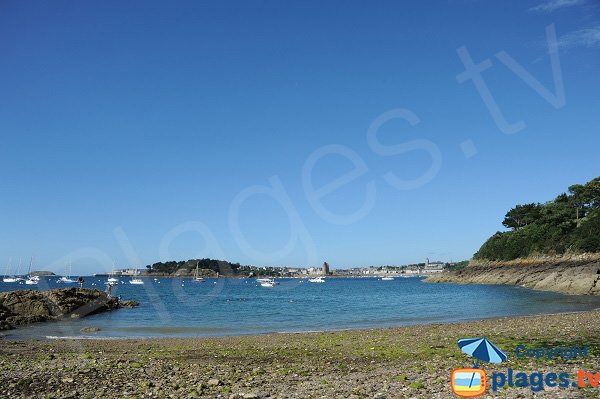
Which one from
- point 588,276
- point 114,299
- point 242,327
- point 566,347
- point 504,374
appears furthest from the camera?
point 588,276

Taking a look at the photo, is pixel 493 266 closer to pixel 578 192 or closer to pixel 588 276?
pixel 578 192

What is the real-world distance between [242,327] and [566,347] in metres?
24.3

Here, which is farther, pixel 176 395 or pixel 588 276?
pixel 588 276

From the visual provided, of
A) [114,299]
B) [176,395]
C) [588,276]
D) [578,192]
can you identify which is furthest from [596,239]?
[176,395]

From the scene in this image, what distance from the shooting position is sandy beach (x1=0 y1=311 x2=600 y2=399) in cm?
1163

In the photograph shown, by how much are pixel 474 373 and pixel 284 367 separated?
5.87 metres

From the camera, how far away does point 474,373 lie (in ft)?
41.5

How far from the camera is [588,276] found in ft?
211

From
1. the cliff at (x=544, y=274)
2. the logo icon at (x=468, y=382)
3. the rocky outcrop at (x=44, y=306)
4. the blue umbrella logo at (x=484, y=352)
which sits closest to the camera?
the logo icon at (x=468, y=382)

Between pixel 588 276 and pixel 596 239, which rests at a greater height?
pixel 596 239

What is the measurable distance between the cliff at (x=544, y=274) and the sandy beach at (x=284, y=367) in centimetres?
4775

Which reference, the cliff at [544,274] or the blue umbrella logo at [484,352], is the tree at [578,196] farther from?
the blue umbrella logo at [484,352]

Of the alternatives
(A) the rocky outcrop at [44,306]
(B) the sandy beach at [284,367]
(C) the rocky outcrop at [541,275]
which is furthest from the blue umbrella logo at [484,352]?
(C) the rocky outcrop at [541,275]

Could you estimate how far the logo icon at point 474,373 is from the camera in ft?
36.4
